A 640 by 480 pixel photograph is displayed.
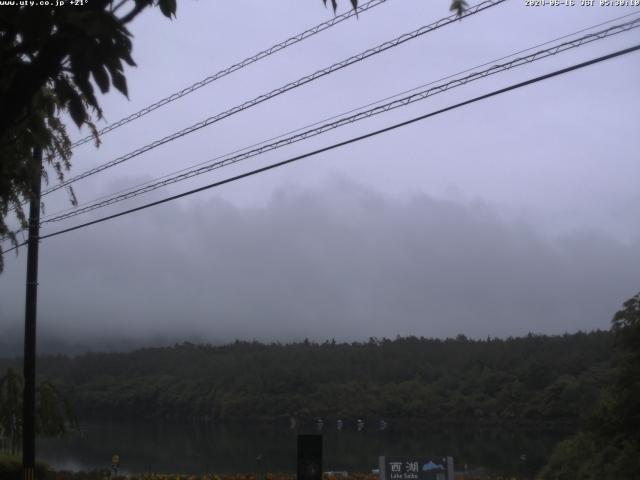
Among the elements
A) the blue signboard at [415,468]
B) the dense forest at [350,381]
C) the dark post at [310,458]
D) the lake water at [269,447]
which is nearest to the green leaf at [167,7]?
the dark post at [310,458]

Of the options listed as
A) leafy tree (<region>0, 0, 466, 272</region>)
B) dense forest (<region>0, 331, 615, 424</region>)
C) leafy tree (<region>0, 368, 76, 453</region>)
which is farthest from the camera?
dense forest (<region>0, 331, 615, 424</region>)

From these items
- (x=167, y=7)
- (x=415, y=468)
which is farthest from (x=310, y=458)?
(x=167, y=7)

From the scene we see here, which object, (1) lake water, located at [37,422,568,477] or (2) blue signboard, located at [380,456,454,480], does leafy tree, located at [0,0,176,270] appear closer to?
(2) blue signboard, located at [380,456,454,480]

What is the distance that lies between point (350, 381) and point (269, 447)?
17732 millimetres

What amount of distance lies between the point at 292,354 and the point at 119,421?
21.6 meters

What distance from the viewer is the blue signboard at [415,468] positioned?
12.4m

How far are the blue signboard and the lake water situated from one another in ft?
25.2

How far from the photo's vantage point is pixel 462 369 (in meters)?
44.6

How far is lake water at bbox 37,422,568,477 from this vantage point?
24344mm

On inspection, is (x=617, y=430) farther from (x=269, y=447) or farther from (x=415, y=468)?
(x=269, y=447)

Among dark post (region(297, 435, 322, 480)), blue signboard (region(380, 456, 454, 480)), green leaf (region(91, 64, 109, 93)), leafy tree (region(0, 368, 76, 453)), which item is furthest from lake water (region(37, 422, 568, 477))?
green leaf (region(91, 64, 109, 93))

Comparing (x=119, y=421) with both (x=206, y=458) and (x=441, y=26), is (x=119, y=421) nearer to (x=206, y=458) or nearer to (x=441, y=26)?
(x=206, y=458)

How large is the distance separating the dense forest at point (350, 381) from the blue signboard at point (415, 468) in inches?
462

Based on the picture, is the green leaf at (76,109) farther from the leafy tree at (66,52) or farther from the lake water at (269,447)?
the lake water at (269,447)
